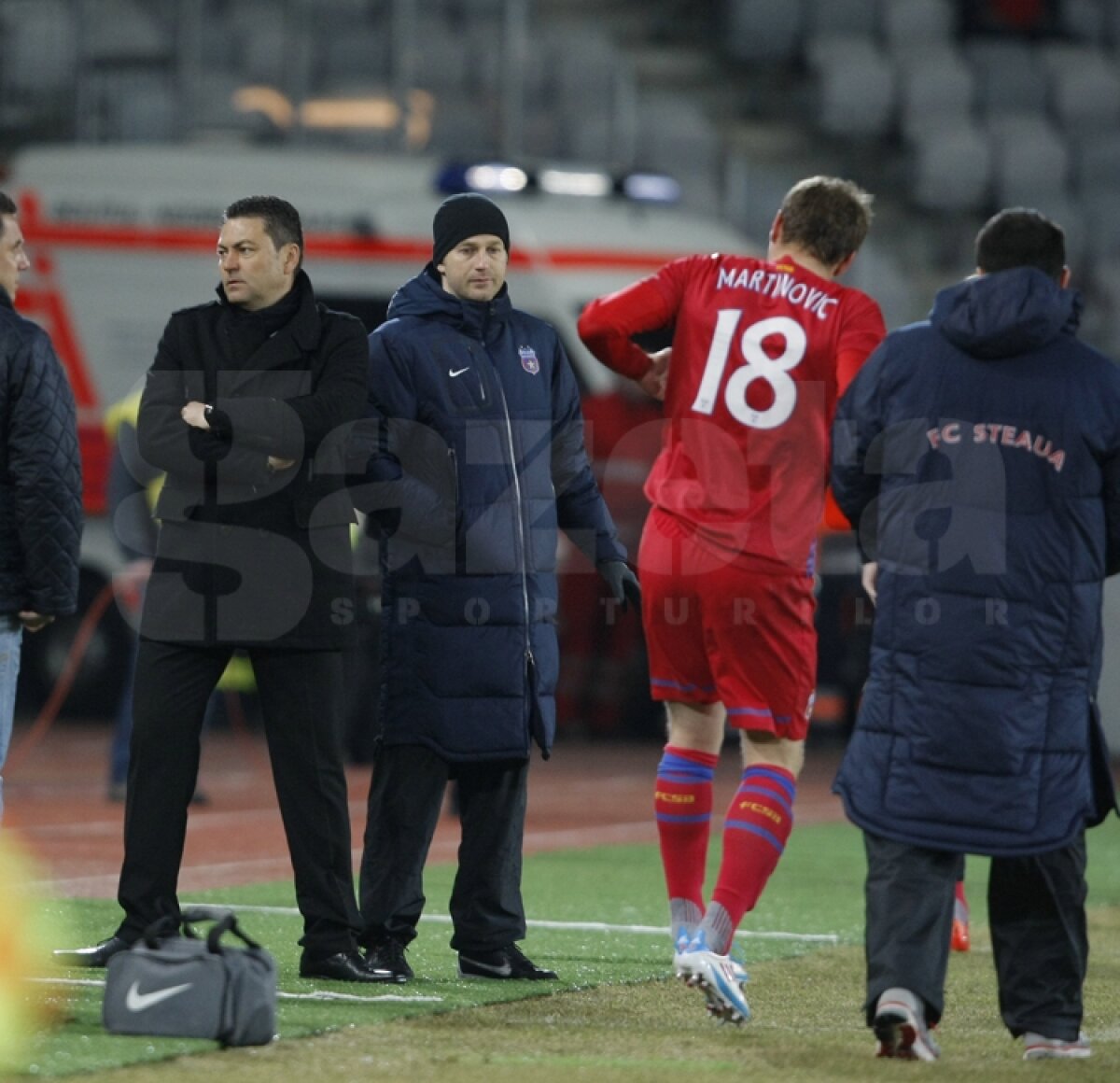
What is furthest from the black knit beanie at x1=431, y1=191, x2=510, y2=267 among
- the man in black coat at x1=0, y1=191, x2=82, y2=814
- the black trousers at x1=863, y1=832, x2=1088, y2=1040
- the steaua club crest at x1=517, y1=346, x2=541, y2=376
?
the black trousers at x1=863, y1=832, x2=1088, y2=1040

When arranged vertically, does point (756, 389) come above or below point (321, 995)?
above

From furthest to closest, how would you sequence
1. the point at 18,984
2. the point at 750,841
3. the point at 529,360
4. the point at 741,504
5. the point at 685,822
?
the point at 529,360 < the point at 685,822 < the point at 741,504 < the point at 750,841 < the point at 18,984

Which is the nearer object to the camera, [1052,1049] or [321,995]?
[1052,1049]

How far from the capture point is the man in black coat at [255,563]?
20.9 ft

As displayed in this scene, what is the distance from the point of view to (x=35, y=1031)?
563 centimetres

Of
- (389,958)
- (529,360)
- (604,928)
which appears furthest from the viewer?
(604,928)

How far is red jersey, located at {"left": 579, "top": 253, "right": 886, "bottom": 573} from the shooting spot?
6344 millimetres

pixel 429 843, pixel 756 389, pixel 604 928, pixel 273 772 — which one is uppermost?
pixel 756 389

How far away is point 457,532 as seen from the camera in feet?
21.7

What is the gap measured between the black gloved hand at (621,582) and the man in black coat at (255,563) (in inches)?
28.9

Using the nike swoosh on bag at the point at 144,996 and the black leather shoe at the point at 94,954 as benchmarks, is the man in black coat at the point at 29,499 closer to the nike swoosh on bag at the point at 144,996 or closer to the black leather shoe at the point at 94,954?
the black leather shoe at the point at 94,954

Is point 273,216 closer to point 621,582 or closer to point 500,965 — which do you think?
point 621,582

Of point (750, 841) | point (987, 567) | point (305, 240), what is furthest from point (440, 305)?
point (305, 240)

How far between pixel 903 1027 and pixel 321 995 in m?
1.53
